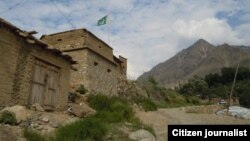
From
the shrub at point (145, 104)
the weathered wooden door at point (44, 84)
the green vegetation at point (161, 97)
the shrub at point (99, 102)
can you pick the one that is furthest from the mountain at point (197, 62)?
the weathered wooden door at point (44, 84)

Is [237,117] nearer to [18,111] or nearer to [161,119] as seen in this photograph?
[161,119]

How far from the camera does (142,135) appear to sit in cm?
1444

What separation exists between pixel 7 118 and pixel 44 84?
395cm

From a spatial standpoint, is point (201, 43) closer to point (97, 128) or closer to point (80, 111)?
point (80, 111)

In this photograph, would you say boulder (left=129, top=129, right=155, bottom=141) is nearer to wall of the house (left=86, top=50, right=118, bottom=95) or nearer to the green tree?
wall of the house (left=86, top=50, right=118, bottom=95)

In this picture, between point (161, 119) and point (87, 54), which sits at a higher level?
point (87, 54)

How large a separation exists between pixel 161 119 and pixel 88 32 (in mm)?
7775

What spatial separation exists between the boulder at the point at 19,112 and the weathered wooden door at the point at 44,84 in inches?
65.5

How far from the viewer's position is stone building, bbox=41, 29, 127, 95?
23.1 meters

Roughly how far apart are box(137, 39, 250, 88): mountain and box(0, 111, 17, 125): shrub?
232 feet

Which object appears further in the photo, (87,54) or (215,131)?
(87,54)

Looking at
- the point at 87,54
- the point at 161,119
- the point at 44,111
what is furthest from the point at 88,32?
the point at 44,111

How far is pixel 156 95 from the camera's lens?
35.8 meters

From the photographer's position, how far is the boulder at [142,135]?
14.2 m
